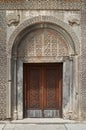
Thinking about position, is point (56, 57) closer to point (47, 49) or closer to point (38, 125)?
point (47, 49)

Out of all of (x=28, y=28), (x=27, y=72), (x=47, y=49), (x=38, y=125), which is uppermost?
(x=28, y=28)

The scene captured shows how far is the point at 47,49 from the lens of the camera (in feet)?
26.1

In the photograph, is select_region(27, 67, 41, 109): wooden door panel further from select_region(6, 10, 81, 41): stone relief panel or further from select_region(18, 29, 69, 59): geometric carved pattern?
select_region(6, 10, 81, 41): stone relief panel

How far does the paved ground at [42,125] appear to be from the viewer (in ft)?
23.5

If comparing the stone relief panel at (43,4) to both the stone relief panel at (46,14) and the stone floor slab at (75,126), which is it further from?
the stone floor slab at (75,126)

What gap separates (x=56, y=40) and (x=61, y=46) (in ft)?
0.76

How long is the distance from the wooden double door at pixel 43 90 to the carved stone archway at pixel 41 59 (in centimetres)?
25

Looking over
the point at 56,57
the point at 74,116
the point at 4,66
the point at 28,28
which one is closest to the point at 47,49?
the point at 56,57

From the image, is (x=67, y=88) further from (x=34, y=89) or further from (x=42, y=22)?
(x=42, y=22)

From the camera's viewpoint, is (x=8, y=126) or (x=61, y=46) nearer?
(x=8, y=126)

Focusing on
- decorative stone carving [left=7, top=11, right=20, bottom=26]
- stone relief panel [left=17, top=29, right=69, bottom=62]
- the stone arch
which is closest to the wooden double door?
stone relief panel [left=17, top=29, right=69, bottom=62]

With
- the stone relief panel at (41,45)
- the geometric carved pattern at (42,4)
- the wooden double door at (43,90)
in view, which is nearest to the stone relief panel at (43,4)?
the geometric carved pattern at (42,4)

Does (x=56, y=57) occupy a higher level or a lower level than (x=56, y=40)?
lower

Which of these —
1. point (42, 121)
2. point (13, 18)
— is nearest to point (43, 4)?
point (13, 18)
